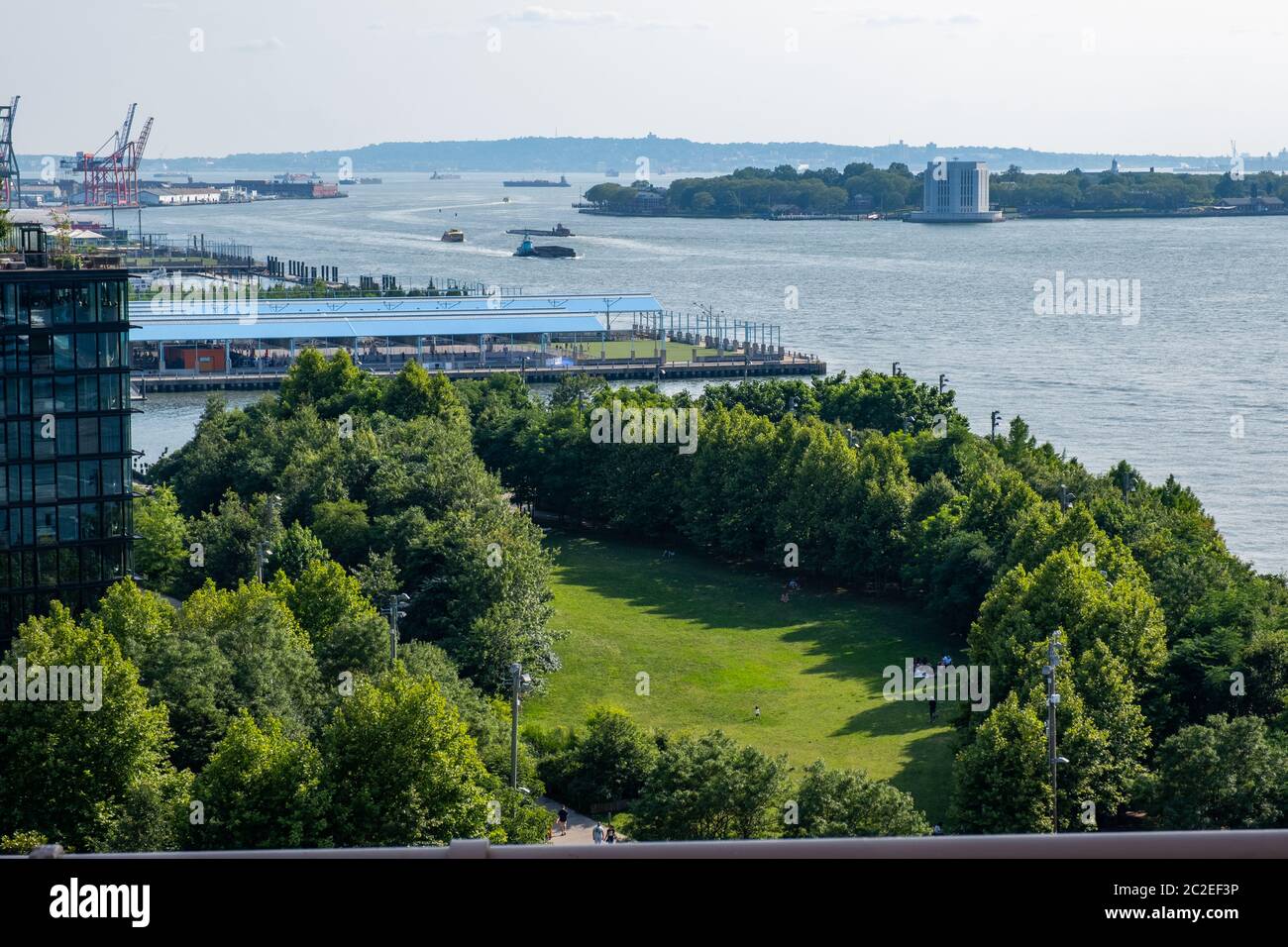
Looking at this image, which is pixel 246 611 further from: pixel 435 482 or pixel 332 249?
pixel 332 249

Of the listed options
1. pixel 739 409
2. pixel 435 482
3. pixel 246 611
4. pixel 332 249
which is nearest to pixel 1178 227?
pixel 332 249

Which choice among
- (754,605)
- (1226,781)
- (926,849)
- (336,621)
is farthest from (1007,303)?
(926,849)

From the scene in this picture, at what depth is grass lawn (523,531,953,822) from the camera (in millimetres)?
28469

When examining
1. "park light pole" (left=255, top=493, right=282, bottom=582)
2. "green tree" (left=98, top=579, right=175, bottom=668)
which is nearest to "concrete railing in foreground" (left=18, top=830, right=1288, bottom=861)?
"green tree" (left=98, top=579, right=175, bottom=668)

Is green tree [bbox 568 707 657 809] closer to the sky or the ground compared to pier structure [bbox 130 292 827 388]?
closer to the ground

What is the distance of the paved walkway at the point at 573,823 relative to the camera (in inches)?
922

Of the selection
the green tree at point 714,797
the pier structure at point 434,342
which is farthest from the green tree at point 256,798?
the pier structure at point 434,342

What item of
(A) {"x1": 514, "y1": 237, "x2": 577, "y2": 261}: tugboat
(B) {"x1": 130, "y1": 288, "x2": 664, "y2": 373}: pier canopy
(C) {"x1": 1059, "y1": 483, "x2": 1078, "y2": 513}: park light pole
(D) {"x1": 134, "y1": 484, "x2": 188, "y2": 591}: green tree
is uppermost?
(A) {"x1": 514, "y1": 237, "x2": 577, "y2": 261}: tugboat
